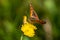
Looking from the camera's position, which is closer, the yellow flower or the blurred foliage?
the yellow flower

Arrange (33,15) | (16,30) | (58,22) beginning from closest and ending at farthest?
1. (33,15)
2. (16,30)
3. (58,22)

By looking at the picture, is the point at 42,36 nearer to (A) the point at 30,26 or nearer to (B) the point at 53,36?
(B) the point at 53,36

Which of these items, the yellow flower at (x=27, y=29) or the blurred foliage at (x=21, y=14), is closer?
the yellow flower at (x=27, y=29)

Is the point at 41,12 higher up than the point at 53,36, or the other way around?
the point at 41,12

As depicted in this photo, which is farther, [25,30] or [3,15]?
[3,15]

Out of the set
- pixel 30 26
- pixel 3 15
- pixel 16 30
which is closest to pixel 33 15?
pixel 30 26

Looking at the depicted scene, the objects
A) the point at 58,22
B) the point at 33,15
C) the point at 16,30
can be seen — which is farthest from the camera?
the point at 58,22

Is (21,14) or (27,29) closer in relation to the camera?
(27,29)
